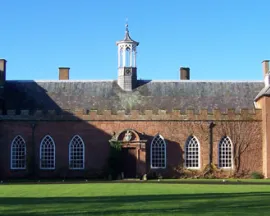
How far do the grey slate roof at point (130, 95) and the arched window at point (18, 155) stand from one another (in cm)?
281

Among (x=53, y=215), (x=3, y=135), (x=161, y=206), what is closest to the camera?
(x=53, y=215)

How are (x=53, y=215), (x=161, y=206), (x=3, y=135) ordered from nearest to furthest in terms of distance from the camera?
(x=53, y=215)
(x=161, y=206)
(x=3, y=135)

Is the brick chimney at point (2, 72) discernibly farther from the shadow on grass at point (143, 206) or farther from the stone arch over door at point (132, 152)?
the shadow on grass at point (143, 206)

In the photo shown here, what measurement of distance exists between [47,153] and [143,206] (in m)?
26.4

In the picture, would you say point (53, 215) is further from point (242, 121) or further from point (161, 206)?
point (242, 121)

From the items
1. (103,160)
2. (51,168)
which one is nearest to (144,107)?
(103,160)

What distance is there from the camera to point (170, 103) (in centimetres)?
4462

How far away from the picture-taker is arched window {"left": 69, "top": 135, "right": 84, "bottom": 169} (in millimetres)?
42688

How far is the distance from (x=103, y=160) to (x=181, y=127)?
631 centimetres

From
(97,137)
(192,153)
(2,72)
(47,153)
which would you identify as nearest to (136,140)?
(97,137)

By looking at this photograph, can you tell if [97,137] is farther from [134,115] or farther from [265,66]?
[265,66]

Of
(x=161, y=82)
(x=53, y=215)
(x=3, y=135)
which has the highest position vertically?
(x=161, y=82)

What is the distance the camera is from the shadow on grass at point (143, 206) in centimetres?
1554

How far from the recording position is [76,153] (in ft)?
140
